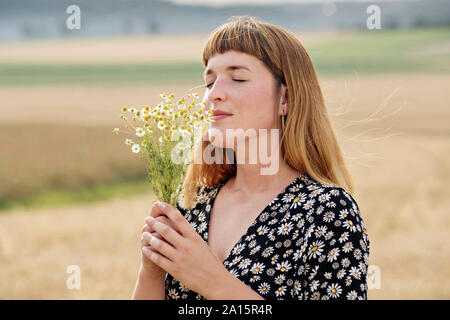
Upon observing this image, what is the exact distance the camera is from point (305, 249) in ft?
6.72

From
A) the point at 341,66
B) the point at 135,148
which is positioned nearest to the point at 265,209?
the point at 135,148

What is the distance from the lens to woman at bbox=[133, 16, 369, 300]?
1960 millimetres

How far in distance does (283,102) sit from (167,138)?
0.58 metres

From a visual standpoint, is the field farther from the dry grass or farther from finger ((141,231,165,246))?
finger ((141,231,165,246))

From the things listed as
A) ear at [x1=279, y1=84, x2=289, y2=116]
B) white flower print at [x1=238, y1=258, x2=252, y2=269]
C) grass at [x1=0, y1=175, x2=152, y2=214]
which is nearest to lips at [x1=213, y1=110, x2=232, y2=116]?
ear at [x1=279, y1=84, x2=289, y2=116]

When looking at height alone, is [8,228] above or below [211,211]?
below

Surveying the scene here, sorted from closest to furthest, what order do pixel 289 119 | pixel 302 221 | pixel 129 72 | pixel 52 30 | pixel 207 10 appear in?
pixel 302 221
pixel 289 119
pixel 129 72
pixel 207 10
pixel 52 30

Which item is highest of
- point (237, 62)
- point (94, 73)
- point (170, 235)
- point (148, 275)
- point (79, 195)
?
point (94, 73)

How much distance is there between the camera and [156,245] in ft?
6.50

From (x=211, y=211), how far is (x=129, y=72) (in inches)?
3715

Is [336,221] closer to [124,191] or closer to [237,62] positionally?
[237,62]
